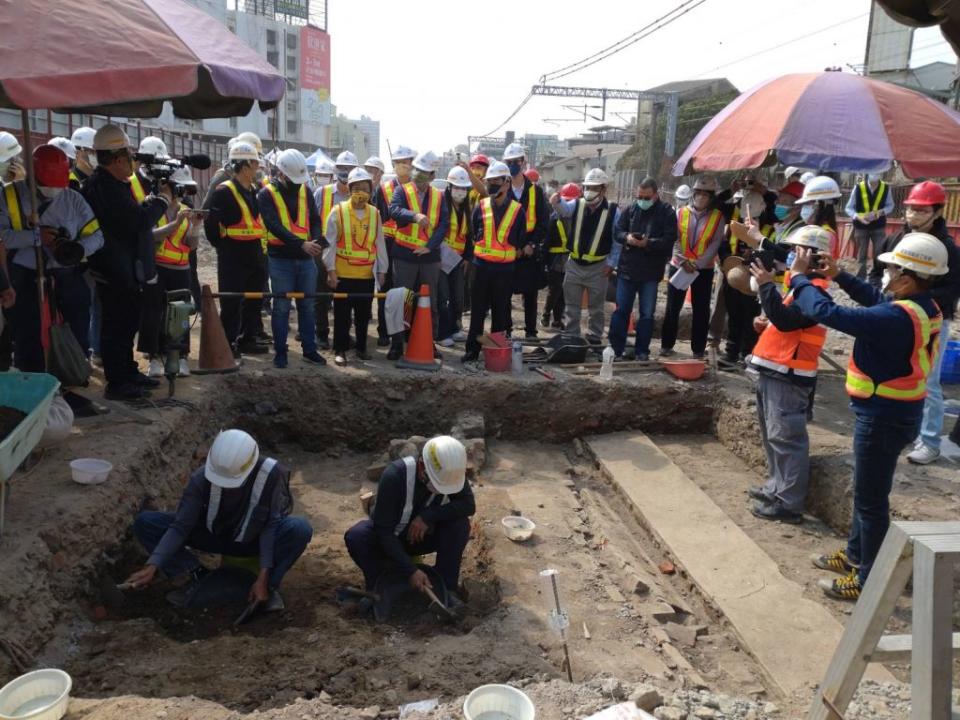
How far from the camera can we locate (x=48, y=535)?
4.08m

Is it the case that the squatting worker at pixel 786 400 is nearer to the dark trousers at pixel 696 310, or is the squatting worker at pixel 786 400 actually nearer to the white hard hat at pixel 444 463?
the dark trousers at pixel 696 310

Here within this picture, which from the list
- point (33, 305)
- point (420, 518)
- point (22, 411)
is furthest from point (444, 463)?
point (33, 305)

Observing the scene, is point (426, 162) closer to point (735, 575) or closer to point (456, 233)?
point (456, 233)

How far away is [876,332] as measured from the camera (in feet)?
13.4

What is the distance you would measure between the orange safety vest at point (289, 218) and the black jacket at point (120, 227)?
1.31 m

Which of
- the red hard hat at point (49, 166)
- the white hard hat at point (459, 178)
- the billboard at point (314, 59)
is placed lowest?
the red hard hat at point (49, 166)

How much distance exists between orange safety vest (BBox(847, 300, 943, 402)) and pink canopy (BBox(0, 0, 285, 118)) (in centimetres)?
430

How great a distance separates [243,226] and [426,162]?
2.19 metres

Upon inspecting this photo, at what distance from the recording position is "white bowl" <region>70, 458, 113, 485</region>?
4.55 metres

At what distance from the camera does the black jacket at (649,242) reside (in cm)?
801

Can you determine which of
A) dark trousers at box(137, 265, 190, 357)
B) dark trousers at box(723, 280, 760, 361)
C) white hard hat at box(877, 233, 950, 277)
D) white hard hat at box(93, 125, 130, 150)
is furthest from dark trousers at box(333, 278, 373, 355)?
white hard hat at box(877, 233, 950, 277)

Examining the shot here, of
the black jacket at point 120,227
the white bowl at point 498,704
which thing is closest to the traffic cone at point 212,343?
the black jacket at point 120,227

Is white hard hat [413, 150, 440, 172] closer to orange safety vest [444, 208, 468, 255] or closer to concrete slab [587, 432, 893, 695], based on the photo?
orange safety vest [444, 208, 468, 255]

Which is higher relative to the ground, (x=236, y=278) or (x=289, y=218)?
(x=289, y=218)
